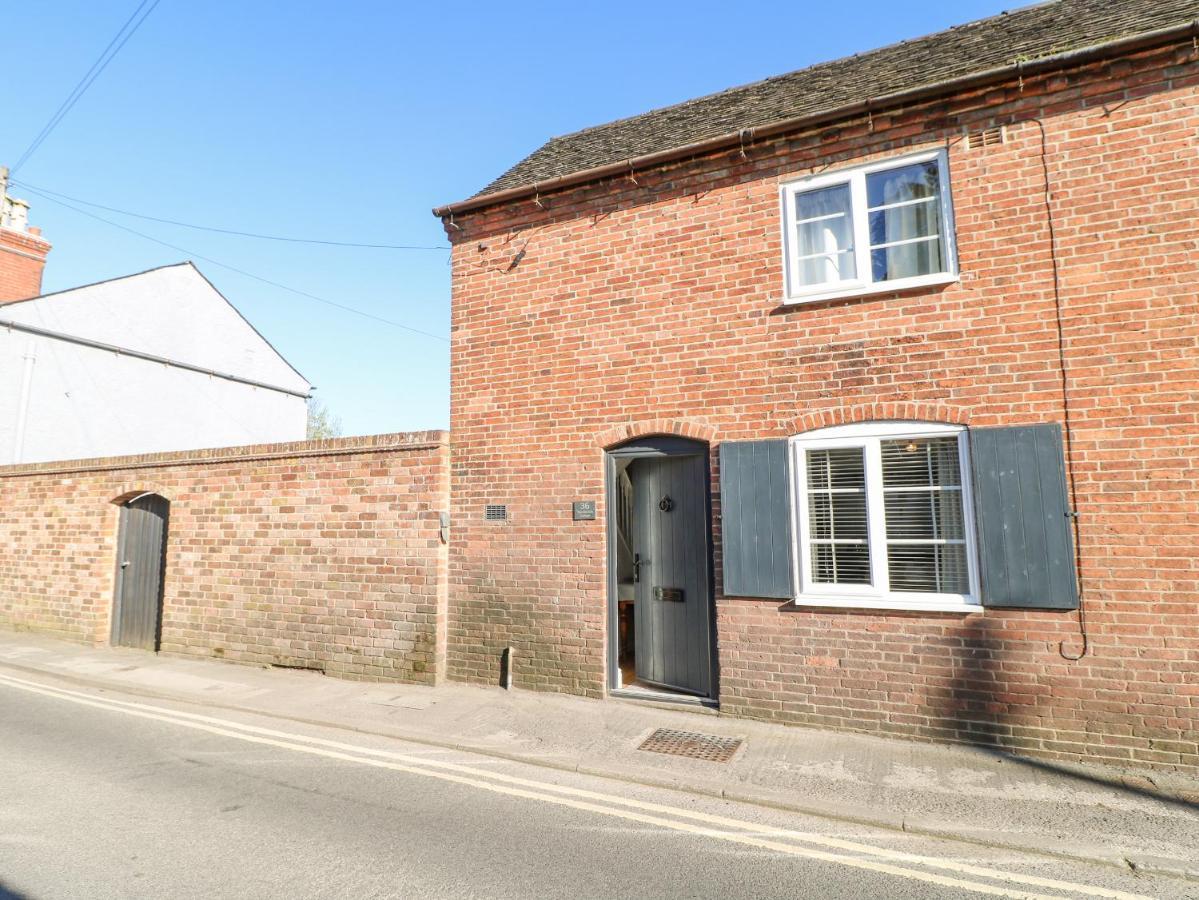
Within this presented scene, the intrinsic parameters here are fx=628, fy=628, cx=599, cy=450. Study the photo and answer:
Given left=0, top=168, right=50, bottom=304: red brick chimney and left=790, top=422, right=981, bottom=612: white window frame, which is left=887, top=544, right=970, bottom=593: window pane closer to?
left=790, top=422, right=981, bottom=612: white window frame

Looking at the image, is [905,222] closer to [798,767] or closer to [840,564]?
[840,564]

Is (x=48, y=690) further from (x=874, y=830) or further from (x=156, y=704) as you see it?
(x=874, y=830)

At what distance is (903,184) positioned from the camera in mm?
6285

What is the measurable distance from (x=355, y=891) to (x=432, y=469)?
16.8 ft

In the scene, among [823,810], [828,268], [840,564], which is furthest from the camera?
[828,268]

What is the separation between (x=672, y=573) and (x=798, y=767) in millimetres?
2426

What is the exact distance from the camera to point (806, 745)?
5512 mm

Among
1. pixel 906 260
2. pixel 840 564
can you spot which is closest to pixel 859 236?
pixel 906 260

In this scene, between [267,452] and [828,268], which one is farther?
[267,452]

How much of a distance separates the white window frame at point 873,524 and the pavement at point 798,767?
47.8 inches

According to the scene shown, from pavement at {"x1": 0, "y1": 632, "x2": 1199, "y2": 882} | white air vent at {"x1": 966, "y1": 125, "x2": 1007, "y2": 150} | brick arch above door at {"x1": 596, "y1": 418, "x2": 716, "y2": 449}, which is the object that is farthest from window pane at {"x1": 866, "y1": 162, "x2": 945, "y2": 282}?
pavement at {"x1": 0, "y1": 632, "x2": 1199, "y2": 882}

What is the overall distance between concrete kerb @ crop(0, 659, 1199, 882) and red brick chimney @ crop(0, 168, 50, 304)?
16883mm

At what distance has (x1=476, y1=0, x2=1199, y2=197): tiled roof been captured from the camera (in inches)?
237

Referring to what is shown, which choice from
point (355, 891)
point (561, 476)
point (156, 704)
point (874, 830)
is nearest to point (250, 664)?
point (156, 704)
